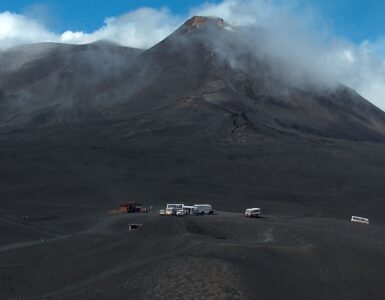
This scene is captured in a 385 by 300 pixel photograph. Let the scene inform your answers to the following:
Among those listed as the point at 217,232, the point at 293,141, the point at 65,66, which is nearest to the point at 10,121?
the point at 65,66

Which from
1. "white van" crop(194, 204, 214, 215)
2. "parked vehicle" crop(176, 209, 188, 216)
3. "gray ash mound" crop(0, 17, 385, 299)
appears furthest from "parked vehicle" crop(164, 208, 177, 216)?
"white van" crop(194, 204, 214, 215)

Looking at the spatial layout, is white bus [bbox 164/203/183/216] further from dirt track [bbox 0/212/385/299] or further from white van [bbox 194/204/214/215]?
dirt track [bbox 0/212/385/299]

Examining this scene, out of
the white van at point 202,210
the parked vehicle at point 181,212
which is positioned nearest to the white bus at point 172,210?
the parked vehicle at point 181,212

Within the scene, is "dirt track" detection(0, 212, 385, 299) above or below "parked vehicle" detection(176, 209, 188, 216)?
below

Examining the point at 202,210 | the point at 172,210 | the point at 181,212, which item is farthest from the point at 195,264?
the point at 202,210

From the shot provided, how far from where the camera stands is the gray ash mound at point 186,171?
86.1 feet

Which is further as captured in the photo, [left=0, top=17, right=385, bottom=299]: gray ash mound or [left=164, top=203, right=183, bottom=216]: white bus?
[left=164, top=203, right=183, bottom=216]: white bus

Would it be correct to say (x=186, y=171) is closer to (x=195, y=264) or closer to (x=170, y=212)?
(x=170, y=212)

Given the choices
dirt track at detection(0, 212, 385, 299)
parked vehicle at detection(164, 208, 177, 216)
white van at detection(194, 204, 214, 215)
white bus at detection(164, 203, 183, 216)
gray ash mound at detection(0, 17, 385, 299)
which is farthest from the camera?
white van at detection(194, 204, 214, 215)

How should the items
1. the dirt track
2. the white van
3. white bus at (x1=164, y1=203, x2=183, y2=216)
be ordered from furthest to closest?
the white van, white bus at (x1=164, y1=203, x2=183, y2=216), the dirt track

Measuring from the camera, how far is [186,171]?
222 ft

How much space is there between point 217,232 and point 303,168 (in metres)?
36.3

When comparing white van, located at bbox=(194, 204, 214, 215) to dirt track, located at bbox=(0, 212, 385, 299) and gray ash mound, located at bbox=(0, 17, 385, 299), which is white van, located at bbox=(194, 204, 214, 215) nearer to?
gray ash mound, located at bbox=(0, 17, 385, 299)

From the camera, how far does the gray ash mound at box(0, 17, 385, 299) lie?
2623 centimetres
